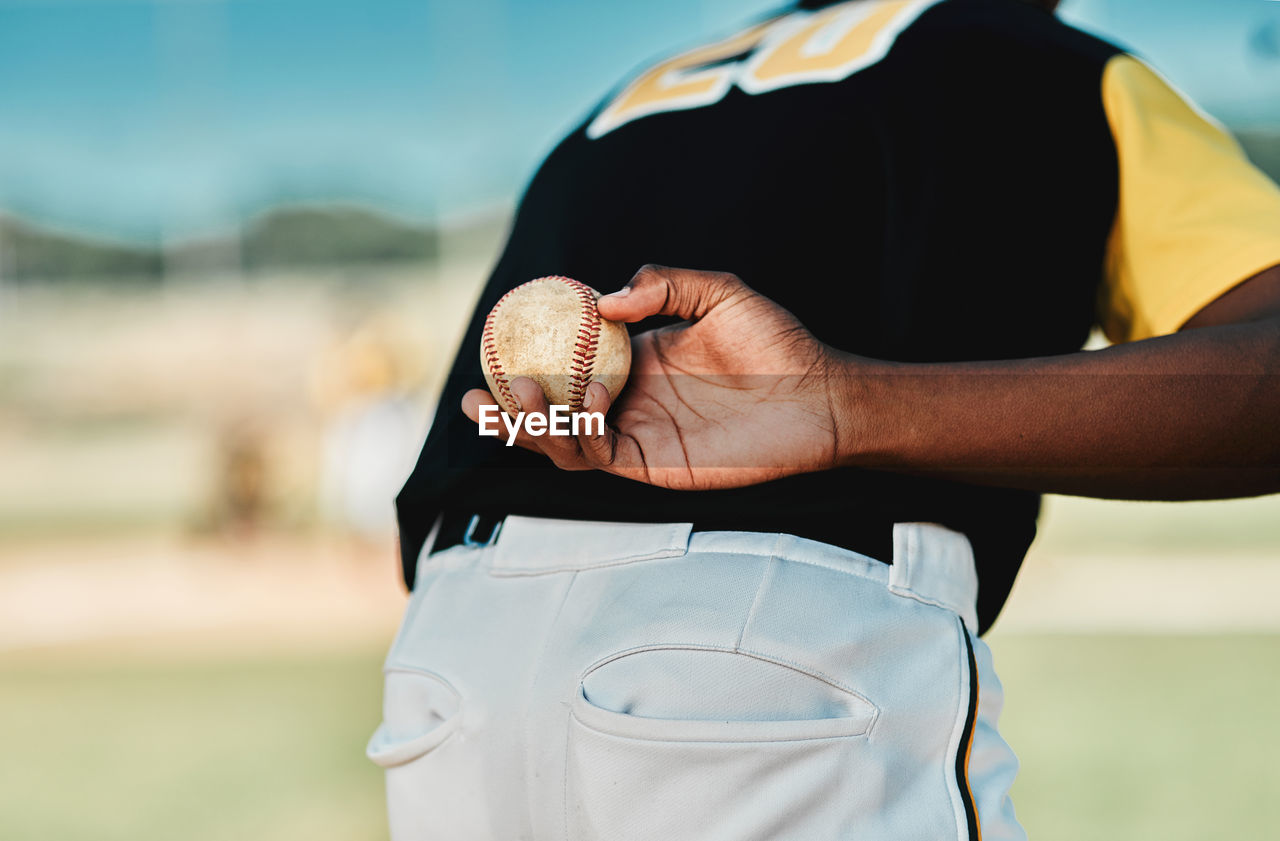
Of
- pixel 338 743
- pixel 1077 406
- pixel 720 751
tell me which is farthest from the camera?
pixel 338 743

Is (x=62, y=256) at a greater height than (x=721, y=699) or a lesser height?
lesser

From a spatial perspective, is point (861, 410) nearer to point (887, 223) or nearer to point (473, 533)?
point (887, 223)

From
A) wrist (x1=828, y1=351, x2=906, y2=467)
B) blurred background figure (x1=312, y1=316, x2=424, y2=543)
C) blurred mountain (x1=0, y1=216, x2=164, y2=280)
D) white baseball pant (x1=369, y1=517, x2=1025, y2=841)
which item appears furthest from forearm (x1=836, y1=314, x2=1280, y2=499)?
blurred mountain (x1=0, y1=216, x2=164, y2=280)

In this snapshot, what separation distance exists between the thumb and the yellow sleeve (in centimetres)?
55

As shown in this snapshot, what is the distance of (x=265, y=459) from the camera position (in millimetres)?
10539

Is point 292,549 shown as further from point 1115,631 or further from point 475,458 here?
point 475,458

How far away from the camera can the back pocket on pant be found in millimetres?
1021

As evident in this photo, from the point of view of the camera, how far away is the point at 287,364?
1163 centimetres

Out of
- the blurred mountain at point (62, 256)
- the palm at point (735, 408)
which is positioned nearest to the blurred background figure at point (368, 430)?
the blurred mountain at point (62, 256)

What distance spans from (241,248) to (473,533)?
36.6 feet

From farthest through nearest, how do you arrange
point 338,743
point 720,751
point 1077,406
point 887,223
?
point 338,743 < point 887,223 < point 1077,406 < point 720,751

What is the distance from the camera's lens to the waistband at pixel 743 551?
3.62ft

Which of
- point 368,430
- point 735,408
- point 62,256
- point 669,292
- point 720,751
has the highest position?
point 669,292

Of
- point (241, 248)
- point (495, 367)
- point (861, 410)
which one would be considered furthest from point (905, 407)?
point (241, 248)
